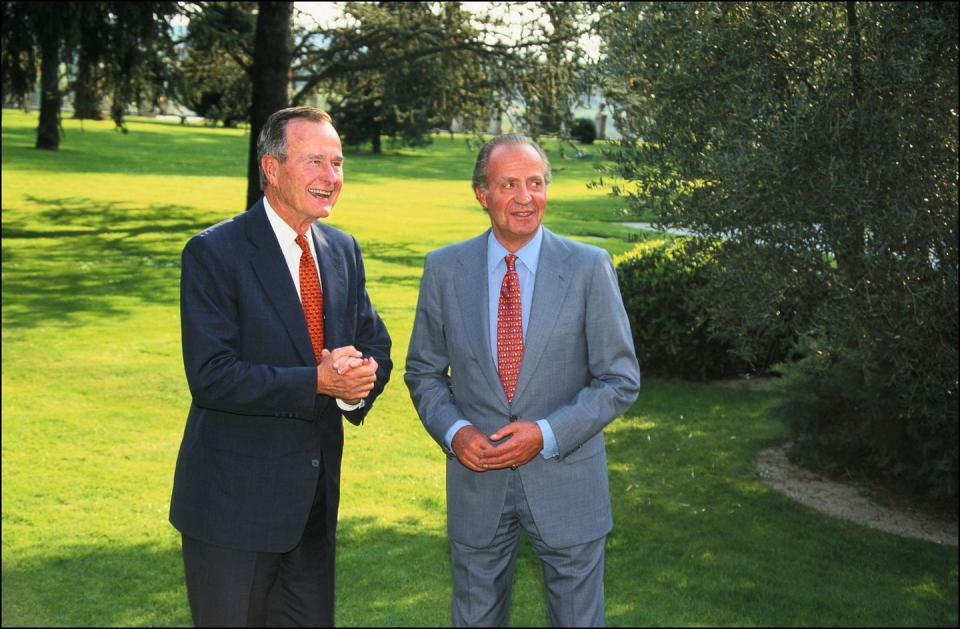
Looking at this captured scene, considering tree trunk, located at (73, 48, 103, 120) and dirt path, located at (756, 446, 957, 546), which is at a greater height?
tree trunk, located at (73, 48, 103, 120)

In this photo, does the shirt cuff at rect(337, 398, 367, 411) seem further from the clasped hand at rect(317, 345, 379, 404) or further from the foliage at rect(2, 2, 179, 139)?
the foliage at rect(2, 2, 179, 139)

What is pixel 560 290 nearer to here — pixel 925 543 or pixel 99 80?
pixel 925 543

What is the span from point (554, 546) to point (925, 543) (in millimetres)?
7730

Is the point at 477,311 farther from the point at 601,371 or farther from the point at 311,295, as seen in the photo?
the point at 311,295

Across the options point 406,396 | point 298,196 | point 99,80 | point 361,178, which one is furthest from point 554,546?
point 361,178

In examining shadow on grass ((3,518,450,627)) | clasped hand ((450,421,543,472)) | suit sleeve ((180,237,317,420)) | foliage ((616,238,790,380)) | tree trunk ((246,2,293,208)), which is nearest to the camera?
suit sleeve ((180,237,317,420))

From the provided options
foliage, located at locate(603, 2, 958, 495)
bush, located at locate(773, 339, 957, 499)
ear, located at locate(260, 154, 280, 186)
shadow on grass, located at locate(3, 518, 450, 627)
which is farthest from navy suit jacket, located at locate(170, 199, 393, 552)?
bush, located at locate(773, 339, 957, 499)

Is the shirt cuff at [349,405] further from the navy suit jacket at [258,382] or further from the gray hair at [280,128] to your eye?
the gray hair at [280,128]

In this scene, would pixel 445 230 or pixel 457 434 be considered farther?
pixel 445 230

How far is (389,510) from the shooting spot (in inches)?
420

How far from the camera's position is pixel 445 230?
97.0 ft

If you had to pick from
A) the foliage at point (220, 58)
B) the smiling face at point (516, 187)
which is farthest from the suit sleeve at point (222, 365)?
the foliage at point (220, 58)

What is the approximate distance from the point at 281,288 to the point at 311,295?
0.34 feet

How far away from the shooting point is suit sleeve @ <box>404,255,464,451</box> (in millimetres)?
3729
